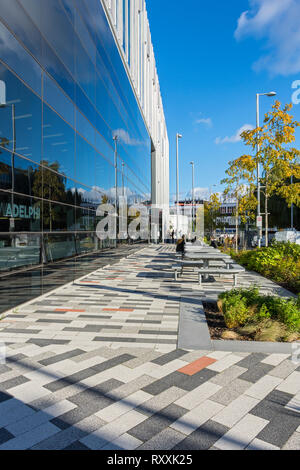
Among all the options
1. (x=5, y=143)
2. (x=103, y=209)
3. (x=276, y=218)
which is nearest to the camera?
(x=5, y=143)

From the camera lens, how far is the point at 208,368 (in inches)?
179

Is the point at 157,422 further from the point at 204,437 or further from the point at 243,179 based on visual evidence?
the point at 243,179

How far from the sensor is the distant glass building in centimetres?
755

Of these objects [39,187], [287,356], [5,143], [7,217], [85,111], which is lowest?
[287,356]

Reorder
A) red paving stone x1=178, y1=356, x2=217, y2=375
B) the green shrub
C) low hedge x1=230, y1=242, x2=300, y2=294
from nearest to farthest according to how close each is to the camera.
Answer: red paving stone x1=178, y1=356, x2=217, y2=375 < the green shrub < low hedge x1=230, y1=242, x2=300, y2=294

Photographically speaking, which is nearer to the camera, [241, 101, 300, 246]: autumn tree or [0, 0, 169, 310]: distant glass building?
[0, 0, 169, 310]: distant glass building

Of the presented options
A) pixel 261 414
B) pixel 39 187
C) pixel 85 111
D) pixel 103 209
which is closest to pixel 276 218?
pixel 103 209

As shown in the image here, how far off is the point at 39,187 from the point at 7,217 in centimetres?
191

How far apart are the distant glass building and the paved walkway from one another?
2.75 metres

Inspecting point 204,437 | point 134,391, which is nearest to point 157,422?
point 204,437

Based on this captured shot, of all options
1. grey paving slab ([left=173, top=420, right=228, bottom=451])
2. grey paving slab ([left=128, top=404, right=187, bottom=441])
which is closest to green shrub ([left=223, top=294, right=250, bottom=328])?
grey paving slab ([left=128, top=404, right=187, bottom=441])

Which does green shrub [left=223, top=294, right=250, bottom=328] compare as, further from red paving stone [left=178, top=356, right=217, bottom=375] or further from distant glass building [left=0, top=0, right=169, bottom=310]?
distant glass building [left=0, top=0, right=169, bottom=310]

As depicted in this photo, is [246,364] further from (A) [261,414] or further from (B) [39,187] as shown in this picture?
(B) [39,187]

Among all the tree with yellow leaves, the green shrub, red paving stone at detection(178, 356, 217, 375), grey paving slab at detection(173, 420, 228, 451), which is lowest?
red paving stone at detection(178, 356, 217, 375)
